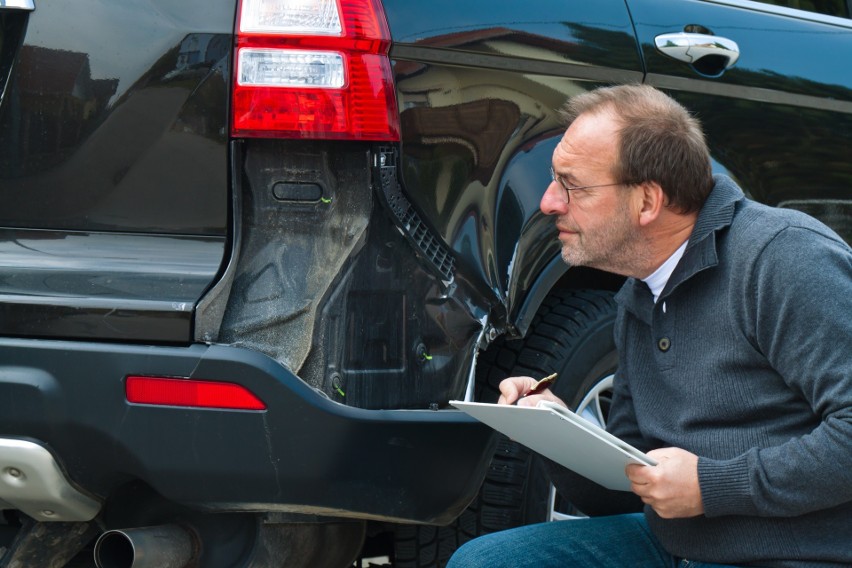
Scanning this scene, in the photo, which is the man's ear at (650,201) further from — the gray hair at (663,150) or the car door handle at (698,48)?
the car door handle at (698,48)

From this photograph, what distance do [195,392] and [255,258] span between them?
28cm

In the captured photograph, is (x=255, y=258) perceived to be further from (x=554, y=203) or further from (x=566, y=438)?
(x=566, y=438)

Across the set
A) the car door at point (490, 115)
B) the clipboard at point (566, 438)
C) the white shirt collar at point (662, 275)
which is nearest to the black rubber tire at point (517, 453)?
the car door at point (490, 115)

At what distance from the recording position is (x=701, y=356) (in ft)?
7.14

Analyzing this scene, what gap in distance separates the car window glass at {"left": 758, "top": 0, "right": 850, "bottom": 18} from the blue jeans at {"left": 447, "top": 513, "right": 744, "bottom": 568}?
69.1 inches

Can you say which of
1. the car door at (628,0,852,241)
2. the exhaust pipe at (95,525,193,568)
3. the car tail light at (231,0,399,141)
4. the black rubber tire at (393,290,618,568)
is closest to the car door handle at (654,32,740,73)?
the car door at (628,0,852,241)

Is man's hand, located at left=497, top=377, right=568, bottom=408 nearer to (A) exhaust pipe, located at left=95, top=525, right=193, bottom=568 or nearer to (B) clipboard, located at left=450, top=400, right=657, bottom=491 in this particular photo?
(B) clipboard, located at left=450, top=400, right=657, bottom=491

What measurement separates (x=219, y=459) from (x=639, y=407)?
2.49 feet

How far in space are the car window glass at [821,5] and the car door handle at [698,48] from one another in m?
0.45

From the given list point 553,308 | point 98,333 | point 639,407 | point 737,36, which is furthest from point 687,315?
point 737,36

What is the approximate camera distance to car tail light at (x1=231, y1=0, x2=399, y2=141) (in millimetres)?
2338

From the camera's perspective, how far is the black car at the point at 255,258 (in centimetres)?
226

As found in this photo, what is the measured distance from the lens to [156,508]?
8.53ft

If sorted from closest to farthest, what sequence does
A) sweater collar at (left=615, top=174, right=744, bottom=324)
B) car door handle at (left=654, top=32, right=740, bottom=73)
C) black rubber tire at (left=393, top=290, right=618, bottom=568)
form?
sweater collar at (left=615, top=174, right=744, bottom=324) → black rubber tire at (left=393, top=290, right=618, bottom=568) → car door handle at (left=654, top=32, right=740, bottom=73)
